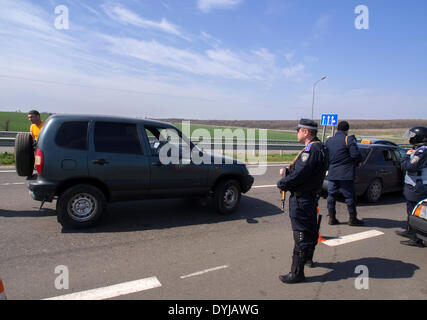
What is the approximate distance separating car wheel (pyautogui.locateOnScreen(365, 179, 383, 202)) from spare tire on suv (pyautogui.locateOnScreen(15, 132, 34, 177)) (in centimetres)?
749

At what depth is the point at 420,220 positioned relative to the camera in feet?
13.3

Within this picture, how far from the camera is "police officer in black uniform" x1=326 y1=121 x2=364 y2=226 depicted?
5.30 meters

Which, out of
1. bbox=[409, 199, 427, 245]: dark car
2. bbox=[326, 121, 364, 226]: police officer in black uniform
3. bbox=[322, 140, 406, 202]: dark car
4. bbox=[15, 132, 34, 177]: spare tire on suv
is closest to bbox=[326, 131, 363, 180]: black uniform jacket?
bbox=[326, 121, 364, 226]: police officer in black uniform

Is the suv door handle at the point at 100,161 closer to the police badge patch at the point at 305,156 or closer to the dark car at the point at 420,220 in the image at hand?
the police badge patch at the point at 305,156

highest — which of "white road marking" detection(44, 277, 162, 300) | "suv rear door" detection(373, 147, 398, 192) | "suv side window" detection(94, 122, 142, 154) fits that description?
"suv side window" detection(94, 122, 142, 154)

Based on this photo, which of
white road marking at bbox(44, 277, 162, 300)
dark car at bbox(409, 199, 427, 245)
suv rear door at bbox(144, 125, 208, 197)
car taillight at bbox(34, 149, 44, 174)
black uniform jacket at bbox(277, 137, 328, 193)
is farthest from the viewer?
suv rear door at bbox(144, 125, 208, 197)

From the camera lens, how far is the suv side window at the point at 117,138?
15.0ft

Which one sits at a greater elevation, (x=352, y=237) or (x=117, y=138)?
(x=117, y=138)

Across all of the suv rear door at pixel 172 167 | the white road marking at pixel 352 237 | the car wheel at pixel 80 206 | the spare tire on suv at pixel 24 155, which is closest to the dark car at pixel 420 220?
the white road marking at pixel 352 237

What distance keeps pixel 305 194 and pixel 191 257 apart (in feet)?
5.65

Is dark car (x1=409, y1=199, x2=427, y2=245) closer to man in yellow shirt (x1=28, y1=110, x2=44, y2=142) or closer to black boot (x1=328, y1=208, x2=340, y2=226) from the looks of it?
black boot (x1=328, y1=208, x2=340, y2=226)

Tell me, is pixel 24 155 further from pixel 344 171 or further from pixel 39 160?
pixel 344 171

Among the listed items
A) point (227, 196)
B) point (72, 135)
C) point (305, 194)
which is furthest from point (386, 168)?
point (72, 135)

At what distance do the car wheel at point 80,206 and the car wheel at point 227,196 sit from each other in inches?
83.9
